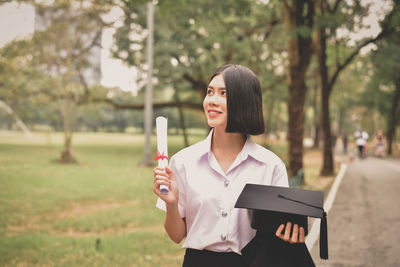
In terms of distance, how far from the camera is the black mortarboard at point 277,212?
1.91 metres

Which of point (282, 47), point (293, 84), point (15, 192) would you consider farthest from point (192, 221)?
point (282, 47)

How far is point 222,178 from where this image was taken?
208 cm

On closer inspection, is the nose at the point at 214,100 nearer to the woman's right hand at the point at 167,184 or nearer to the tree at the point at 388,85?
the woman's right hand at the point at 167,184

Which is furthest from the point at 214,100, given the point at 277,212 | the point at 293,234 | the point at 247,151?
the point at 293,234

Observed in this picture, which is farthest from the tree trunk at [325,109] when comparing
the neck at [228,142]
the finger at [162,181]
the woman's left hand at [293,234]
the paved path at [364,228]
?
the finger at [162,181]

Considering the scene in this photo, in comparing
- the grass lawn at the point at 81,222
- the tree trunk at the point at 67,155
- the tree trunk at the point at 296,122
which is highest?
the tree trunk at the point at 296,122

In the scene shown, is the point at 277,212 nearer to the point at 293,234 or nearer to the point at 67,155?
the point at 293,234

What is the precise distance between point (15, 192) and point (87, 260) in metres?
8.11

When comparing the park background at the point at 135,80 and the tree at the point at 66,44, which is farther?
the tree at the point at 66,44

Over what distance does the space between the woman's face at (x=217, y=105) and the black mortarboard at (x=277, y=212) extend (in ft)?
1.25

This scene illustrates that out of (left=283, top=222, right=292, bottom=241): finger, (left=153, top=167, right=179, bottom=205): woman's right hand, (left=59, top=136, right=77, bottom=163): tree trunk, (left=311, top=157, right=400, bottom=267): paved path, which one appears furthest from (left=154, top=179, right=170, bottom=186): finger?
(left=59, top=136, right=77, bottom=163): tree trunk

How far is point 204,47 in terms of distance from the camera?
2231 cm

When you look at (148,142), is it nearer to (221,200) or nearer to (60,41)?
(60,41)

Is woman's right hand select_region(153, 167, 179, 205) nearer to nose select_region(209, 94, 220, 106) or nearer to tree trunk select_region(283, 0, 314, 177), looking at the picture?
nose select_region(209, 94, 220, 106)
